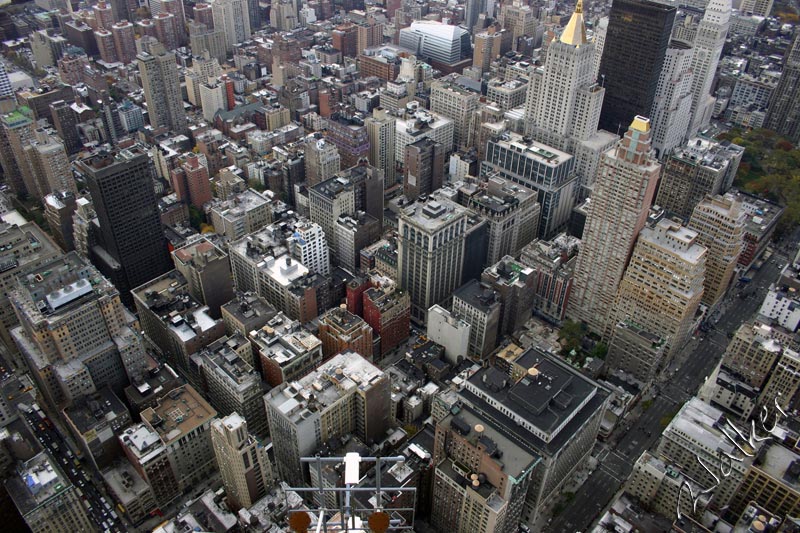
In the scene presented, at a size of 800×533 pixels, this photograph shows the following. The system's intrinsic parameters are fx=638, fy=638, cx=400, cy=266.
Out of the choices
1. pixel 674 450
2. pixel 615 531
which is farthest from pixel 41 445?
pixel 674 450

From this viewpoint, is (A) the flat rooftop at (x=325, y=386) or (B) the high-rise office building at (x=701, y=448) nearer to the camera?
(B) the high-rise office building at (x=701, y=448)

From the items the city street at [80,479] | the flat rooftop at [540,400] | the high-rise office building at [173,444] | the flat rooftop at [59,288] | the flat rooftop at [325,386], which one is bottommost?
the city street at [80,479]

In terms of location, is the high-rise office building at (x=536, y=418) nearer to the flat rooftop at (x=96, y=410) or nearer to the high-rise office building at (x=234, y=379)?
the high-rise office building at (x=234, y=379)

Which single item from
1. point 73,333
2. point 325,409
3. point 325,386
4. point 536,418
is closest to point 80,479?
point 73,333

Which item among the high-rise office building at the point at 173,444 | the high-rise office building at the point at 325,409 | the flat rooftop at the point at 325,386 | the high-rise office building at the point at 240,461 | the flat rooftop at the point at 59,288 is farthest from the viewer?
the flat rooftop at the point at 59,288

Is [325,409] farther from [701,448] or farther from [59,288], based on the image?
[701,448]

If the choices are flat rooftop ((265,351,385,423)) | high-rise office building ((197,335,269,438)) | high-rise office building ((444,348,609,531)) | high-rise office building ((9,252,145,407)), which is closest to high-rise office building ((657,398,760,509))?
high-rise office building ((444,348,609,531))

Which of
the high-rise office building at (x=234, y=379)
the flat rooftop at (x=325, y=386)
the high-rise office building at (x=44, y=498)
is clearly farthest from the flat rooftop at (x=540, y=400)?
the high-rise office building at (x=44, y=498)
